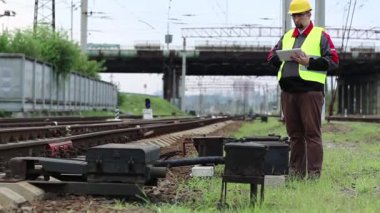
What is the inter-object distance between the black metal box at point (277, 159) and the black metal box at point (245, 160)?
5.31 feet

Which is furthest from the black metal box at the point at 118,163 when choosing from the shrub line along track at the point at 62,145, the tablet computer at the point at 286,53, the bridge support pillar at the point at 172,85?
the bridge support pillar at the point at 172,85

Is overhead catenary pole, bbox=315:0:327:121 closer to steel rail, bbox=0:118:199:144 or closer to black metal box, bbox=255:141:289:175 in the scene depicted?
steel rail, bbox=0:118:199:144

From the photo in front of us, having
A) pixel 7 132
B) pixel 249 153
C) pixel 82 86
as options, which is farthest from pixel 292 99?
pixel 82 86

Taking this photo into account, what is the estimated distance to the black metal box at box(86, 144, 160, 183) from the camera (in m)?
5.69

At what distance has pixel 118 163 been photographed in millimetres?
5719

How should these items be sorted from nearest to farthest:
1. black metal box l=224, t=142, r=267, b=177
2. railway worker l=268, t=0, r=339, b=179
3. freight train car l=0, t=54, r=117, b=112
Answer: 1. black metal box l=224, t=142, r=267, b=177
2. railway worker l=268, t=0, r=339, b=179
3. freight train car l=0, t=54, r=117, b=112

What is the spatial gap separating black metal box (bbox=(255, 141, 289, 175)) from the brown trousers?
54cm

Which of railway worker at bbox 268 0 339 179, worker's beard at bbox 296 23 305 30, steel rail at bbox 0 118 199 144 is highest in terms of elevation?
worker's beard at bbox 296 23 305 30

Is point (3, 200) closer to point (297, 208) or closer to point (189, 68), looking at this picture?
point (297, 208)

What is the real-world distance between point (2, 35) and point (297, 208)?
124 ft

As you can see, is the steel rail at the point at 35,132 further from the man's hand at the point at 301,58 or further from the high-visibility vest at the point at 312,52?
the man's hand at the point at 301,58

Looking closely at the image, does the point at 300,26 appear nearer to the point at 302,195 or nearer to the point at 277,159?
the point at 277,159

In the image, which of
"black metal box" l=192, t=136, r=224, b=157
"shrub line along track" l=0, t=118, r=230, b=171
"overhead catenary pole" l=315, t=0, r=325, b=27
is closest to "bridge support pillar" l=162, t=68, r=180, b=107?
"overhead catenary pole" l=315, t=0, r=325, b=27

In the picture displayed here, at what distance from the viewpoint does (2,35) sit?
40469 mm
